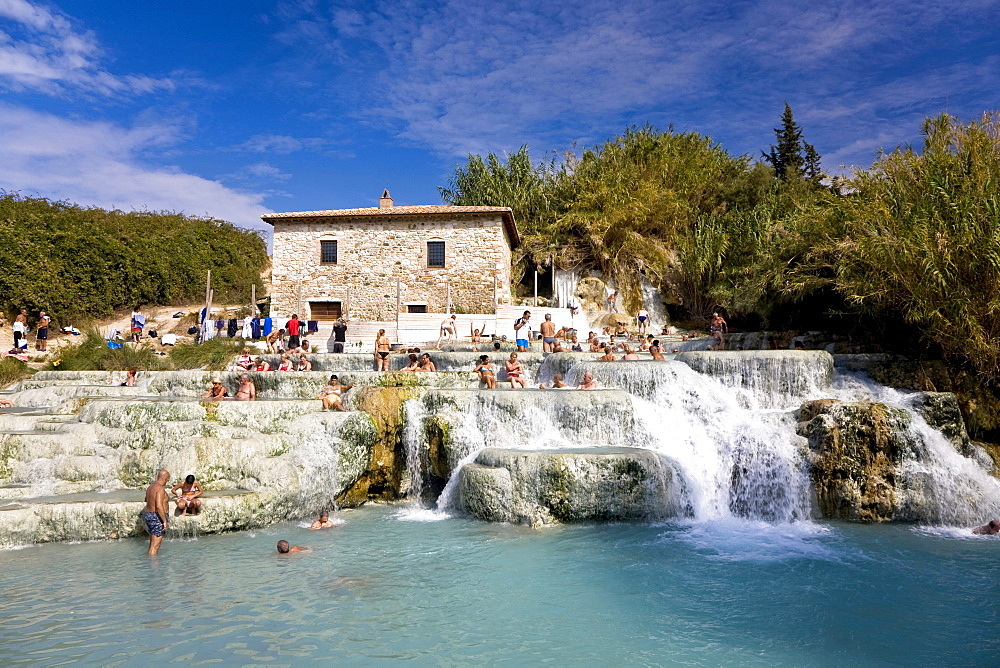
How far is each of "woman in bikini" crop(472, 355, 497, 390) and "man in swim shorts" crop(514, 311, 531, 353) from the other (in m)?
3.55

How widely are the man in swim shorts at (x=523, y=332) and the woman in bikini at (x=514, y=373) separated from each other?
316 cm

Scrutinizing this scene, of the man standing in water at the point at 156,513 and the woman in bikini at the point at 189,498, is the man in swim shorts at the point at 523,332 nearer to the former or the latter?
the woman in bikini at the point at 189,498

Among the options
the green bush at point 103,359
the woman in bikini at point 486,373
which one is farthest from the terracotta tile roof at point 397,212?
the woman in bikini at point 486,373

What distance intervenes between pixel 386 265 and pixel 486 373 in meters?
13.1

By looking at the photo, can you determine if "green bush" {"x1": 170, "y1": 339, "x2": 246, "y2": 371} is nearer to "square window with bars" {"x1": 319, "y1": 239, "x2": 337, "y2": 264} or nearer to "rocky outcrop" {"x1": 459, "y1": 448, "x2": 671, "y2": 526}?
"square window with bars" {"x1": 319, "y1": 239, "x2": 337, "y2": 264}

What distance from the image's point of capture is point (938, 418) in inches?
382

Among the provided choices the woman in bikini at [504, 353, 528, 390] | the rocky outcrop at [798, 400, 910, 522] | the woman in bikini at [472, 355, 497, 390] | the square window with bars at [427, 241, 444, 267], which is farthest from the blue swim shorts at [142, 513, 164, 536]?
the square window with bars at [427, 241, 444, 267]

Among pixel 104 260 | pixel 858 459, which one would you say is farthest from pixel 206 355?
pixel 858 459

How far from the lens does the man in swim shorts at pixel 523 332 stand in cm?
1684

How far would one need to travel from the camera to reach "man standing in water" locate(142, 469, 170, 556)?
23.0ft

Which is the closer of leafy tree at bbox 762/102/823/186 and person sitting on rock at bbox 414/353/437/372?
person sitting on rock at bbox 414/353/437/372

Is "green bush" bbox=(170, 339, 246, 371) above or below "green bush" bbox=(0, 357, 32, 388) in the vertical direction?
above

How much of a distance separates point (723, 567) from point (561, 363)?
6648mm

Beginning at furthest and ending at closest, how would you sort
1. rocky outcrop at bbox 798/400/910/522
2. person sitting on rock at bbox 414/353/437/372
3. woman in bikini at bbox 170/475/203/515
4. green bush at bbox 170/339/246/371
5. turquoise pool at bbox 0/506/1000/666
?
green bush at bbox 170/339/246/371, person sitting on rock at bbox 414/353/437/372, rocky outcrop at bbox 798/400/910/522, woman in bikini at bbox 170/475/203/515, turquoise pool at bbox 0/506/1000/666
